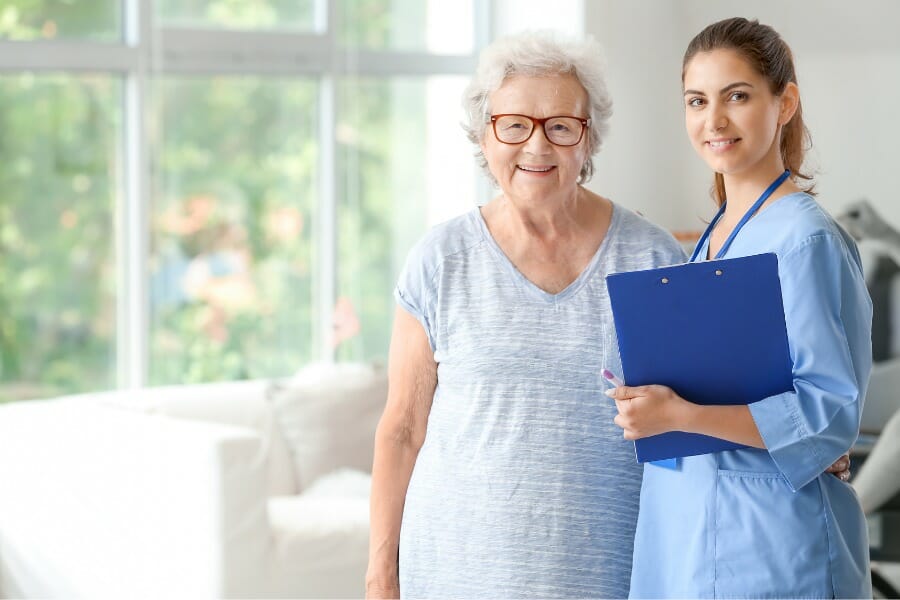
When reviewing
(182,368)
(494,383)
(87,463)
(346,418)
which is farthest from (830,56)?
(494,383)

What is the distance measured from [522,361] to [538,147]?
288mm

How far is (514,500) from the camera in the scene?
165 cm

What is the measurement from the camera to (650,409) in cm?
140

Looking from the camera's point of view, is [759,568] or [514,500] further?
[514,500]

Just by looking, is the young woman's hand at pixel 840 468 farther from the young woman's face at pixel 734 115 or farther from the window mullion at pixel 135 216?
the window mullion at pixel 135 216

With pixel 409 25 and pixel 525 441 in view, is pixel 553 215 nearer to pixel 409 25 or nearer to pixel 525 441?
pixel 525 441

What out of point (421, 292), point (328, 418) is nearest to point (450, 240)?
point (421, 292)

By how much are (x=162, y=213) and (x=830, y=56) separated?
2526mm

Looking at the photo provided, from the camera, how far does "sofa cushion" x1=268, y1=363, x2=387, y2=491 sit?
3.84 m

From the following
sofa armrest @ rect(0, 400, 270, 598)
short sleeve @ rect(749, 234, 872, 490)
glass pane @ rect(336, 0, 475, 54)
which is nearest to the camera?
short sleeve @ rect(749, 234, 872, 490)

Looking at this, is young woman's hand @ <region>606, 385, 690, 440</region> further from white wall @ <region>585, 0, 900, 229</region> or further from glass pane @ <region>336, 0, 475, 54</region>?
glass pane @ <region>336, 0, 475, 54</region>

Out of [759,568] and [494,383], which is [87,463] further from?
[759,568]

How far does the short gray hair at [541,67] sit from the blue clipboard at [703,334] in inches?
15.1

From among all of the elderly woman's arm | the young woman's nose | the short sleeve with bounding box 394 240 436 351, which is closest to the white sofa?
the elderly woman's arm
